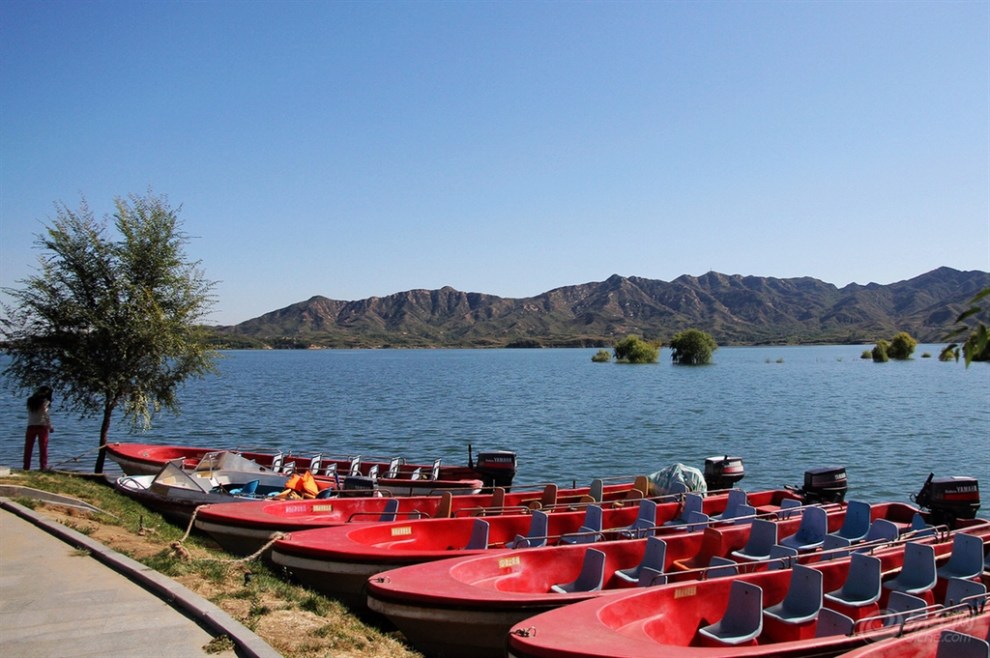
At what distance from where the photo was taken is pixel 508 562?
989cm

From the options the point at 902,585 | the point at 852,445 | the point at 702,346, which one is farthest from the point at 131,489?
the point at 702,346

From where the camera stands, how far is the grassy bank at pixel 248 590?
7609mm

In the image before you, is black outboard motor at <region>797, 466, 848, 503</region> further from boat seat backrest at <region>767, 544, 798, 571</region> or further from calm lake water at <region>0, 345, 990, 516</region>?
calm lake water at <region>0, 345, 990, 516</region>

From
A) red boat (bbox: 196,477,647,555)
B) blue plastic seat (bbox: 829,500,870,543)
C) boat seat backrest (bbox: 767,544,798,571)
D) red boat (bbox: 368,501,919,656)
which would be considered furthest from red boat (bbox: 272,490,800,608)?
blue plastic seat (bbox: 829,500,870,543)

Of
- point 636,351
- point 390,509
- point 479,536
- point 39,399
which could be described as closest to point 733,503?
point 479,536

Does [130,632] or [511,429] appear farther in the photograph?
[511,429]

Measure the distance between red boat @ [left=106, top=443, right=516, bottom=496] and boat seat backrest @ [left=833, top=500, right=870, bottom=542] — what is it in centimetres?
755

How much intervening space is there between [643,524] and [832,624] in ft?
14.6

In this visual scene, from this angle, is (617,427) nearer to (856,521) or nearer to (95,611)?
(856,521)

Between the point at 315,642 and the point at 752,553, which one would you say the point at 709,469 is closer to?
the point at 752,553

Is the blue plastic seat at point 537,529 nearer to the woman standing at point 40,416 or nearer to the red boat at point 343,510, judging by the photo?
the red boat at point 343,510

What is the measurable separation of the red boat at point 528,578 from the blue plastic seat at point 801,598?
61cm

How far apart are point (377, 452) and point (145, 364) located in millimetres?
12109

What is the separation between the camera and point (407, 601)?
8.43m
